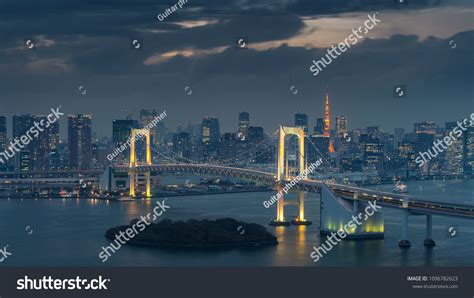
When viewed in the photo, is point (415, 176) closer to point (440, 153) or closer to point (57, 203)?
point (440, 153)

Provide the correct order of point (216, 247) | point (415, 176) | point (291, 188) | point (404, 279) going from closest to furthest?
point (404, 279) < point (216, 247) < point (291, 188) < point (415, 176)

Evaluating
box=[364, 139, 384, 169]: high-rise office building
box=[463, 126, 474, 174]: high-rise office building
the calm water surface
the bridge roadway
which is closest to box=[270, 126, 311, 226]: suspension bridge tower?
the bridge roadway

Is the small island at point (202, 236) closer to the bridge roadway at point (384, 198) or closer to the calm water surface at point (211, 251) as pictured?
the calm water surface at point (211, 251)

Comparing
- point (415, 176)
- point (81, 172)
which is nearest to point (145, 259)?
point (81, 172)

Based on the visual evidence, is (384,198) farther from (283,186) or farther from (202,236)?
(283,186)

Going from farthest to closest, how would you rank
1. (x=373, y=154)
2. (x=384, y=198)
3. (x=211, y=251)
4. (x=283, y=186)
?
1. (x=373, y=154)
2. (x=283, y=186)
3. (x=384, y=198)
4. (x=211, y=251)

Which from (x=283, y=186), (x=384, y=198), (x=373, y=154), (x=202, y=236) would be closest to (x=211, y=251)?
(x=202, y=236)

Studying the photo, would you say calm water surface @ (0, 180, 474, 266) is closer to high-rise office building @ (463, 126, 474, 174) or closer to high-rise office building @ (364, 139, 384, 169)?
high-rise office building @ (364, 139, 384, 169)

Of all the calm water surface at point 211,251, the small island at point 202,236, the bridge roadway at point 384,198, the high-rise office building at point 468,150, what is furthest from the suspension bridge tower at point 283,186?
the high-rise office building at point 468,150
